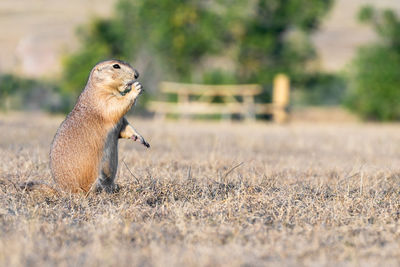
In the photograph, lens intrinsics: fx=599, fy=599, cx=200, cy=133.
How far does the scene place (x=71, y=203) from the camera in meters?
4.50

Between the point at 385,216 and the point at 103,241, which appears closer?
the point at 103,241

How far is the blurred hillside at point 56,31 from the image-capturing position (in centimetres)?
5547

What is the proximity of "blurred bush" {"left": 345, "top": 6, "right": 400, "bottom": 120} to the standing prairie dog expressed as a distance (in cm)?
1931

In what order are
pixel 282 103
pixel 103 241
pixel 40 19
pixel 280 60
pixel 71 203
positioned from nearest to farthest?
pixel 103 241 → pixel 71 203 → pixel 282 103 → pixel 280 60 → pixel 40 19

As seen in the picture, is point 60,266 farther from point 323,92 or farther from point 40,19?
point 40,19

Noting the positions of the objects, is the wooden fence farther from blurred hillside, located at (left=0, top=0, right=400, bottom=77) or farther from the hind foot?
blurred hillside, located at (left=0, top=0, right=400, bottom=77)

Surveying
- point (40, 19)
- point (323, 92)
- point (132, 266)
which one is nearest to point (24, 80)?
point (323, 92)

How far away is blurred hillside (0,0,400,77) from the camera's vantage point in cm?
5547

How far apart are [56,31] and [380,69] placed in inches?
1999

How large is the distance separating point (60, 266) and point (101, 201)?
159cm

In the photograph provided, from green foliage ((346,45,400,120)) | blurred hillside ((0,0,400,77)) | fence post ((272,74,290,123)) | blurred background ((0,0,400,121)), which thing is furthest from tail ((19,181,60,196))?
blurred hillside ((0,0,400,77))

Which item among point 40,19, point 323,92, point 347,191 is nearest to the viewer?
point 347,191

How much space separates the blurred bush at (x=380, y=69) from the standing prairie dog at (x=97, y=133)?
19.3 m

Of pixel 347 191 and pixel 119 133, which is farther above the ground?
pixel 119 133
